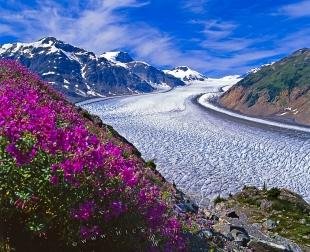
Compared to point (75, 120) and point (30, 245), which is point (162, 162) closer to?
point (75, 120)

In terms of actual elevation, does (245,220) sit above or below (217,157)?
above

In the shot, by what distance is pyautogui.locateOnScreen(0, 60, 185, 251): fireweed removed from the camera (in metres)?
7.84

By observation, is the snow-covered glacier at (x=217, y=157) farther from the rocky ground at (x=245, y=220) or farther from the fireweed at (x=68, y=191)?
the fireweed at (x=68, y=191)

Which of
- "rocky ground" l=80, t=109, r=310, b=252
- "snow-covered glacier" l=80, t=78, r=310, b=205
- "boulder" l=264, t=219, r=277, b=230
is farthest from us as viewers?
"snow-covered glacier" l=80, t=78, r=310, b=205

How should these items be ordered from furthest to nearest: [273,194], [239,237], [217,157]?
1. [217,157]
2. [273,194]
3. [239,237]

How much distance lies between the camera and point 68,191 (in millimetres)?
8211

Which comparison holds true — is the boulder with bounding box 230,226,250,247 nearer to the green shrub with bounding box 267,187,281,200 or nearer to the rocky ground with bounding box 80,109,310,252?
the rocky ground with bounding box 80,109,310,252

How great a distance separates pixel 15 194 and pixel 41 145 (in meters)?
0.99

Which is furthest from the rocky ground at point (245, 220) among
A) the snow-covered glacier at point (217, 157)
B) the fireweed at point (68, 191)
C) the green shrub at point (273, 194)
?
the snow-covered glacier at point (217, 157)

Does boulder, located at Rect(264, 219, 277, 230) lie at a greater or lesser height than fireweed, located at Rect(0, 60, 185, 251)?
lesser

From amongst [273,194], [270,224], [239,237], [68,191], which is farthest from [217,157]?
[68,191]

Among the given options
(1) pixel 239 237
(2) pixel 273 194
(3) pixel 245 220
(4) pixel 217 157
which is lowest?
(4) pixel 217 157

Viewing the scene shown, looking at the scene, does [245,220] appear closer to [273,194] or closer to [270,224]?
[270,224]

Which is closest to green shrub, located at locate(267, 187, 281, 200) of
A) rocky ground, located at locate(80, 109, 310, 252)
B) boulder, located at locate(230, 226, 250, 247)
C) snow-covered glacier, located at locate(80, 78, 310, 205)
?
rocky ground, located at locate(80, 109, 310, 252)
